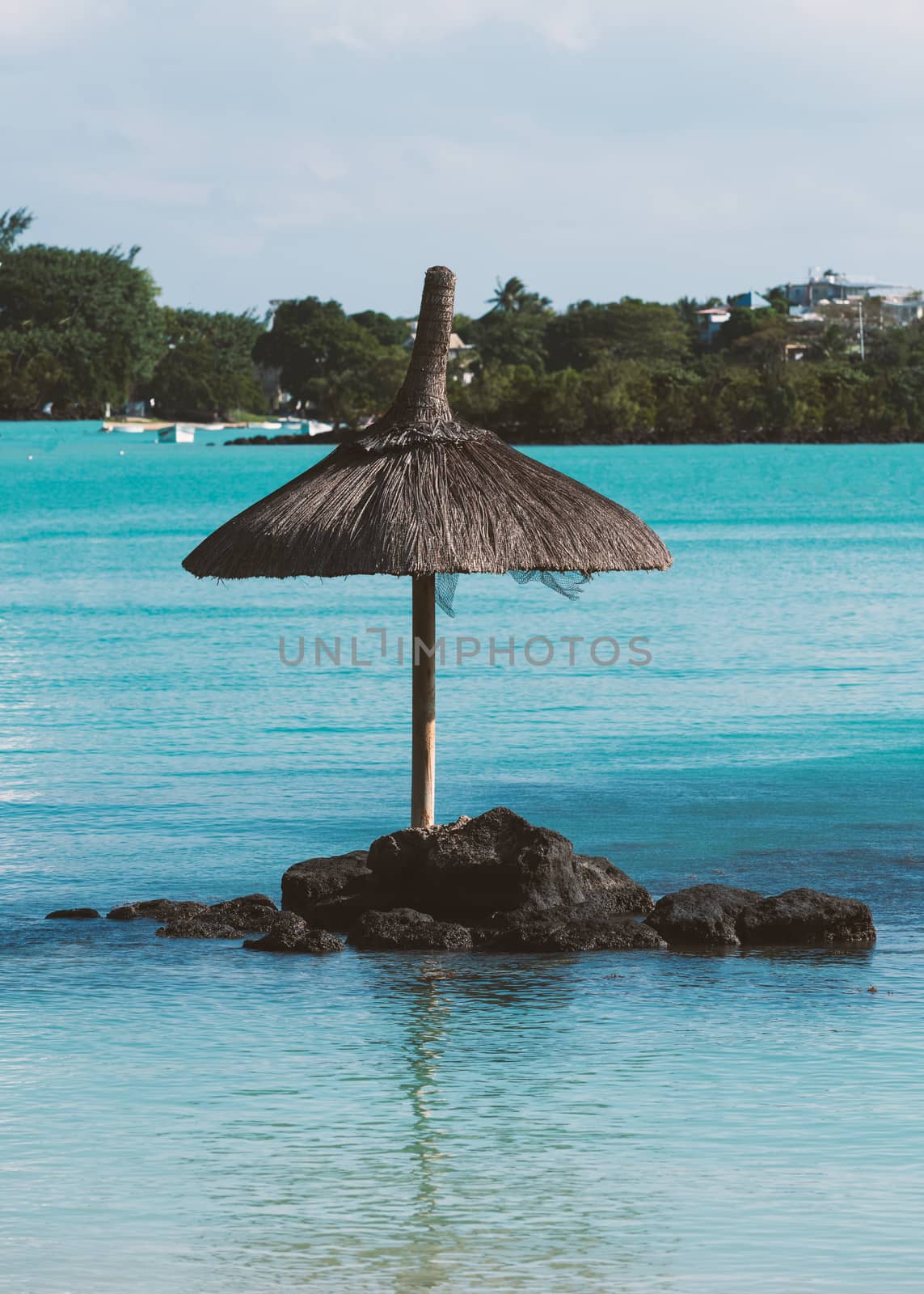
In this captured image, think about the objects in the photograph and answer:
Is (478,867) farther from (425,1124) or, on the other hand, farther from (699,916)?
(425,1124)

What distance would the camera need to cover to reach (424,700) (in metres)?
11.0

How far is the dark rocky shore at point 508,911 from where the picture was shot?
10.4 meters

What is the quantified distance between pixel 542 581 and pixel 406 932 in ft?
6.52

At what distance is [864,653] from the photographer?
90.2 feet

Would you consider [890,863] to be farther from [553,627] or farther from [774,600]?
[774,600]

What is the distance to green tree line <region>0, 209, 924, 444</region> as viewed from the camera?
140000 mm

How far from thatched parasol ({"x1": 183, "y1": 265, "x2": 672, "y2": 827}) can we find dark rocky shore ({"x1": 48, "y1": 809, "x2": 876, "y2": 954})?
72 cm

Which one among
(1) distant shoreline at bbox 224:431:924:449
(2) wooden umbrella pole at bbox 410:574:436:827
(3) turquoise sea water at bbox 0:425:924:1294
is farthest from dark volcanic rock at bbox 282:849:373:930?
(1) distant shoreline at bbox 224:431:924:449

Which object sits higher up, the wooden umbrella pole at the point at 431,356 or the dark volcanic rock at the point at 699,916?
the wooden umbrella pole at the point at 431,356

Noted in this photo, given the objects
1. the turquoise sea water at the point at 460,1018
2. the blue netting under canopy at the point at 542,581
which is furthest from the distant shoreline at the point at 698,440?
the blue netting under canopy at the point at 542,581

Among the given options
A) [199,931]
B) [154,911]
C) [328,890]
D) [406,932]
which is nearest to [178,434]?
[154,911]

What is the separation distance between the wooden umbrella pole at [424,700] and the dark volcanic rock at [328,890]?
0.48 metres

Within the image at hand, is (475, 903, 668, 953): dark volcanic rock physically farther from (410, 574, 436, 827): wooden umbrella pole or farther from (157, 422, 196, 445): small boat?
(157, 422, 196, 445): small boat

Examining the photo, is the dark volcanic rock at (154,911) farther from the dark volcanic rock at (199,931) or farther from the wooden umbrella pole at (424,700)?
the wooden umbrella pole at (424,700)
